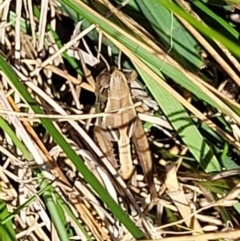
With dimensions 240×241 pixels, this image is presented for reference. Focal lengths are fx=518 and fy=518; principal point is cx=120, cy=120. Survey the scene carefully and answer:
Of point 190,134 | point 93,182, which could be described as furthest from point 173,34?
point 93,182

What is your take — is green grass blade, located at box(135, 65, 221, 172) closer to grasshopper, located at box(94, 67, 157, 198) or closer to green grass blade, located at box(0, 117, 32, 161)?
grasshopper, located at box(94, 67, 157, 198)

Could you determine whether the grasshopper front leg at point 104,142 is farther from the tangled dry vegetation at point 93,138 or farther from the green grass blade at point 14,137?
the green grass blade at point 14,137

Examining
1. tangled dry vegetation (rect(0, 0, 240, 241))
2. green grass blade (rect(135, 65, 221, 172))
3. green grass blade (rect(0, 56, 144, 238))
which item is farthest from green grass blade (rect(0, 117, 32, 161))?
green grass blade (rect(135, 65, 221, 172))

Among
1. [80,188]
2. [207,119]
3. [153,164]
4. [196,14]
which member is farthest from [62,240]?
[196,14]

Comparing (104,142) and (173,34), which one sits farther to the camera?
(104,142)

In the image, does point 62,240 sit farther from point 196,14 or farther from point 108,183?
point 196,14

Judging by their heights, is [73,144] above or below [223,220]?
above

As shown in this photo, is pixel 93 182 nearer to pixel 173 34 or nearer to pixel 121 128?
pixel 121 128
